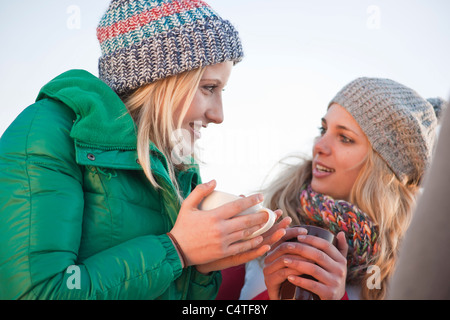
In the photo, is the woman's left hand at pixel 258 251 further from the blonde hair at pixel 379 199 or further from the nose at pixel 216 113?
the blonde hair at pixel 379 199

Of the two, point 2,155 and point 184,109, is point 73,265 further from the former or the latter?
point 184,109

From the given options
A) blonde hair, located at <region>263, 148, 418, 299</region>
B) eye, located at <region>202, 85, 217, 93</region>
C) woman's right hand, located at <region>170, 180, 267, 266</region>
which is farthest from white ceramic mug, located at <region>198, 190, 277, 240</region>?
blonde hair, located at <region>263, 148, 418, 299</region>

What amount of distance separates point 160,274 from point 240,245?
0.28m

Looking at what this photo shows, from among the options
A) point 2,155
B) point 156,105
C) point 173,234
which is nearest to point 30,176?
point 2,155

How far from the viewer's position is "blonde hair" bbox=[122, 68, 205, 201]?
1.71 metres

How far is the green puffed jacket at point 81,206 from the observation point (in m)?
1.17

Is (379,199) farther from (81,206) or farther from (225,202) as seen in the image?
(81,206)

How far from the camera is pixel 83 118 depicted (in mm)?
1426

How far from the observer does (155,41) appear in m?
1.73

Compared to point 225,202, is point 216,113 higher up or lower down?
higher up

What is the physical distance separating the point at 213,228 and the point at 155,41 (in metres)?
0.87

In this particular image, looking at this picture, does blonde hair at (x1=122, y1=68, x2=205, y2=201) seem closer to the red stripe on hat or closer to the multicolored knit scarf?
the red stripe on hat
